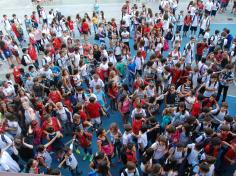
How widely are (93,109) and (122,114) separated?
1.10 m

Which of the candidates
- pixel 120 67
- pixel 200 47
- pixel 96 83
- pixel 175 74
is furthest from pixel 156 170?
pixel 200 47

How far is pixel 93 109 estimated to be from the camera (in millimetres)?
7945

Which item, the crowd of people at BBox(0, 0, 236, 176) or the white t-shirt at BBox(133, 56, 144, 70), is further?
the white t-shirt at BBox(133, 56, 144, 70)

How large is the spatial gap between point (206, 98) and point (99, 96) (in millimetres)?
3146

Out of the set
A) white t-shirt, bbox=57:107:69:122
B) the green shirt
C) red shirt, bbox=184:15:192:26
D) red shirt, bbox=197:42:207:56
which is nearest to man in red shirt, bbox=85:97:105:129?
white t-shirt, bbox=57:107:69:122

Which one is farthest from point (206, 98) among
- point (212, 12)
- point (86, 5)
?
point (86, 5)

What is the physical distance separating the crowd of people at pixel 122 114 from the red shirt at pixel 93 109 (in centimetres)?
3

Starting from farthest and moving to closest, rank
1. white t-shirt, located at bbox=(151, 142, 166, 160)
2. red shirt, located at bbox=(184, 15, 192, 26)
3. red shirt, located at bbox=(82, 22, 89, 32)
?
red shirt, located at bbox=(184, 15, 192, 26) < red shirt, located at bbox=(82, 22, 89, 32) < white t-shirt, located at bbox=(151, 142, 166, 160)

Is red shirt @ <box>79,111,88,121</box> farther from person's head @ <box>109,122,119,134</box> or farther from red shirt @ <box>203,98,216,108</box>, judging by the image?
red shirt @ <box>203,98,216,108</box>

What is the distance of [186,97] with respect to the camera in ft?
26.3

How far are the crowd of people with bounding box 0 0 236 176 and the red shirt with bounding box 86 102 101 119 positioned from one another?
28 mm

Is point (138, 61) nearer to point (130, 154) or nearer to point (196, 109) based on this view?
point (196, 109)

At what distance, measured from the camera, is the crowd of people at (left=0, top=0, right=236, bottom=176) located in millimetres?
6480

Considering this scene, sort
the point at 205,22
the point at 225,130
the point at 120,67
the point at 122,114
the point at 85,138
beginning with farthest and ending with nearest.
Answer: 1. the point at 205,22
2. the point at 120,67
3. the point at 122,114
4. the point at 85,138
5. the point at 225,130
